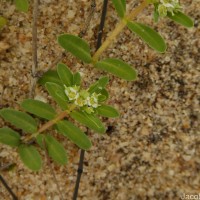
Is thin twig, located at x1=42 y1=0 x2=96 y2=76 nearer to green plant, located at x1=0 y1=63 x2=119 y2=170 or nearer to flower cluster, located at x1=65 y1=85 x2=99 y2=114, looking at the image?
green plant, located at x1=0 y1=63 x2=119 y2=170

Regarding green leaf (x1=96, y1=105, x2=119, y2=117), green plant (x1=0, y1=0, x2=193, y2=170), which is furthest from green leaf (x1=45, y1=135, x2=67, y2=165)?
green leaf (x1=96, y1=105, x2=119, y2=117)

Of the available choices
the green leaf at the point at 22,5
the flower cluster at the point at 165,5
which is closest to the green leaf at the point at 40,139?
the green leaf at the point at 22,5

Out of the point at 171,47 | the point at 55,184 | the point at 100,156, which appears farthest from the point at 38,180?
the point at 171,47

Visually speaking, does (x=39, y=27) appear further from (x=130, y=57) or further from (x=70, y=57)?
(x=130, y=57)

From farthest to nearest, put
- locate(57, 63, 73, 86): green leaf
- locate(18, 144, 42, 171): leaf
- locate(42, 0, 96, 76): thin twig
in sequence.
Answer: locate(42, 0, 96, 76): thin twig < locate(18, 144, 42, 171): leaf < locate(57, 63, 73, 86): green leaf

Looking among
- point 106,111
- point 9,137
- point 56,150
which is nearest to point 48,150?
point 56,150

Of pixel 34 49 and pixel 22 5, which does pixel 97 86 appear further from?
pixel 22 5
